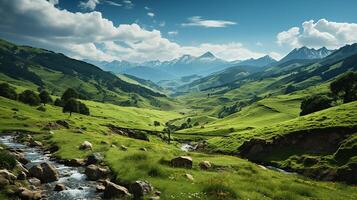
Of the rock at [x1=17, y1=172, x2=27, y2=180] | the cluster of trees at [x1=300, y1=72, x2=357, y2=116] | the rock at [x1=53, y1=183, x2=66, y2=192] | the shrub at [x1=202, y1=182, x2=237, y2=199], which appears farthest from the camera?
the cluster of trees at [x1=300, y1=72, x2=357, y2=116]

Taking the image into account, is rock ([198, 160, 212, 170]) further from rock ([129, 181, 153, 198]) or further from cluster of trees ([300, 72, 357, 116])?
cluster of trees ([300, 72, 357, 116])

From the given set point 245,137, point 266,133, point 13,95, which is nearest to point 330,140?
point 266,133

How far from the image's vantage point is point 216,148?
131 m

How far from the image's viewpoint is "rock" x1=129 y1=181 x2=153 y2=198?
121ft

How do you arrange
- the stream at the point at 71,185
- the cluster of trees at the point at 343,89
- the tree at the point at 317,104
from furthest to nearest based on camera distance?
the tree at the point at 317,104 < the cluster of trees at the point at 343,89 < the stream at the point at 71,185

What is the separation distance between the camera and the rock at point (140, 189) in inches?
1447

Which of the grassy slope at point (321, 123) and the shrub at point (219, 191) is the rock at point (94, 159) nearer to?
the shrub at point (219, 191)

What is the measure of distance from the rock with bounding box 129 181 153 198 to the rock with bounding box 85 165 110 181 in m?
12.7

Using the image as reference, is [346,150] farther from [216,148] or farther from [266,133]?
[216,148]

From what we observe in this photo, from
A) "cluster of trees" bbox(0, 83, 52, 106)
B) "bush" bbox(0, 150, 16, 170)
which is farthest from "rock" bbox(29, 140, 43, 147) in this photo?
"cluster of trees" bbox(0, 83, 52, 106)

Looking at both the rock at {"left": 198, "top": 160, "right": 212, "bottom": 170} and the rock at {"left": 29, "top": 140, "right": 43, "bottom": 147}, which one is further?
the rock at {"left": 29, "top": 140, "right": 43, "bottom": 147}

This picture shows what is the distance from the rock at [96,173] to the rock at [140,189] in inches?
500

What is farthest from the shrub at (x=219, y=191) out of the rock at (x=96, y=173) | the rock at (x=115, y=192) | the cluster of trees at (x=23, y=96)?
the cluster of trees at (x=23, y=96)

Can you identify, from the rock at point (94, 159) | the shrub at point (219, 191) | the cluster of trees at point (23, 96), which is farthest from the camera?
the cluster of trees at point (23, 96)
